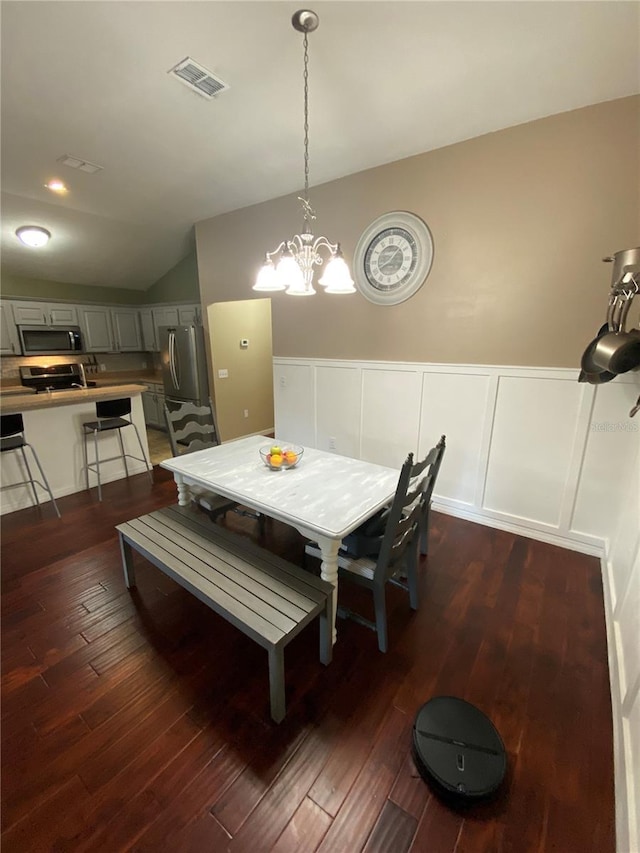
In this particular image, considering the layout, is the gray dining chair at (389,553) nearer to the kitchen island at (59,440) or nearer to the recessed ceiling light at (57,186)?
the kitchen island at (59,440)

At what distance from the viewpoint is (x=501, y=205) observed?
2428 mm

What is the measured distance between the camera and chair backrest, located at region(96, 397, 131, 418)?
333 cm

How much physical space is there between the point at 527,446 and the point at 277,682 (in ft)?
7.58

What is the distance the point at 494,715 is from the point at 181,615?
5.27ft

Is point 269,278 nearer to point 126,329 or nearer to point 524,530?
point 524,530

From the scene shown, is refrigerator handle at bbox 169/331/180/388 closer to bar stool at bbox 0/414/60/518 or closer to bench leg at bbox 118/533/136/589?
bar stool at bbox 0/414/60/518

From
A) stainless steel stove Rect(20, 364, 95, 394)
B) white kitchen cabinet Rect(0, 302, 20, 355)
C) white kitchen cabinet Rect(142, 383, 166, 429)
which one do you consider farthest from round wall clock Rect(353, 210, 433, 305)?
white kitchen cabinet Rect(0, 302, 20, 355)

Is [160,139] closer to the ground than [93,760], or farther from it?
farther from it

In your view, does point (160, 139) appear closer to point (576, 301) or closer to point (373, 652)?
point (576, 301)

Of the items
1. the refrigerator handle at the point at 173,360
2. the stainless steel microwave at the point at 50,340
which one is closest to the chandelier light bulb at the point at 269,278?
the refrigerator handle at the point at 173,360

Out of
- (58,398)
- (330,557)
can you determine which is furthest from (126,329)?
(330,557)

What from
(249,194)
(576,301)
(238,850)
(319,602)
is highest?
(249,194)

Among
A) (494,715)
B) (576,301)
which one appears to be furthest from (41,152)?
(494,715)

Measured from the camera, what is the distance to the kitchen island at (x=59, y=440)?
3.03 meters
